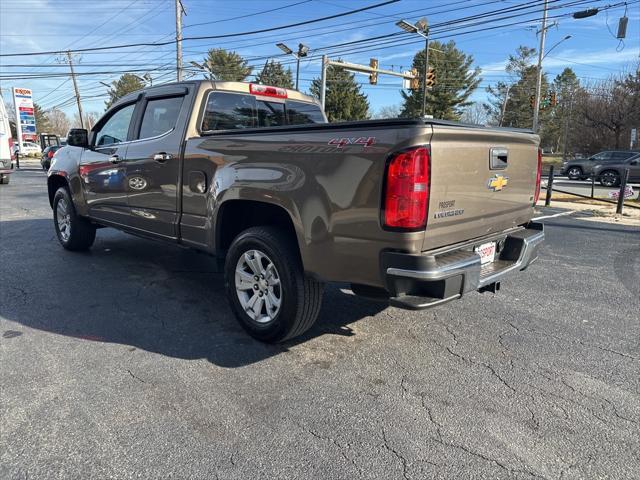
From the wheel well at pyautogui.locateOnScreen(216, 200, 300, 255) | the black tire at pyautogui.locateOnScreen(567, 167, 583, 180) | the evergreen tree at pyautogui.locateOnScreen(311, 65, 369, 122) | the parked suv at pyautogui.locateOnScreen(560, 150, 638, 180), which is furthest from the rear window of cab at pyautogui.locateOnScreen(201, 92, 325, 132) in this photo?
the evergreen tree at pyautogui.locateOnScreen(311, 65, 369, 122)

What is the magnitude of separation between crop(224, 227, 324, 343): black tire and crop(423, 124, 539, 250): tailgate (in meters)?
0.93

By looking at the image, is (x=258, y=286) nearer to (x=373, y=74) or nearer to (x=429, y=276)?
(x=429, y=276)

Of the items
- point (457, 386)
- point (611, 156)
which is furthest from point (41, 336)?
point (611, 156)

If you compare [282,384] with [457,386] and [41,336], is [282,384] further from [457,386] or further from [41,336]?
[41,336]

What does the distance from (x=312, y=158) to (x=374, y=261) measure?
77cm

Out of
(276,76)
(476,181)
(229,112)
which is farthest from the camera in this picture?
(276,76)

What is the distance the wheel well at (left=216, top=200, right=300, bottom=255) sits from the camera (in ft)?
11.7

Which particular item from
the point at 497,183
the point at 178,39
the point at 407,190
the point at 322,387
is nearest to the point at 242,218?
the point at 322,387

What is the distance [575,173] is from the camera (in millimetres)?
24562

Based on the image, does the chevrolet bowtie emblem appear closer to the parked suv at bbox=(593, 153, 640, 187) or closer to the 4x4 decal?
the 4x4 decal

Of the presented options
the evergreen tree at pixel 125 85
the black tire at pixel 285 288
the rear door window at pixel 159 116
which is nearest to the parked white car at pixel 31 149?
the evergreen tree at pixel 125 85

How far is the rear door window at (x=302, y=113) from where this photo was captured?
17.0 ft

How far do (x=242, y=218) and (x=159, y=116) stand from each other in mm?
1580

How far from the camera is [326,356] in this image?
338cm
